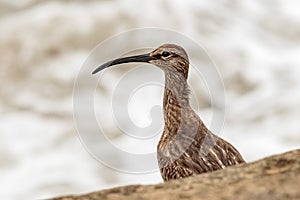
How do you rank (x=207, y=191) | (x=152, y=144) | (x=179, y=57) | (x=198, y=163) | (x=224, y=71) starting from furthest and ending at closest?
(x=224, y=71) → (x=152, y=144) → (x=179, y=57) → (x=198, y=163) → (x=207, y=191)

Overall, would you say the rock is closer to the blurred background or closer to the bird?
the bird

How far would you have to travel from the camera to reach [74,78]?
49.1ft

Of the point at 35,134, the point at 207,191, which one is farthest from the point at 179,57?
the point at 35,134

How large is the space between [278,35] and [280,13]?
0.75m

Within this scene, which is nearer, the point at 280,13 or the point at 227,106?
the point at 227,106

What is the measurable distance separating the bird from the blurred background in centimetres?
567

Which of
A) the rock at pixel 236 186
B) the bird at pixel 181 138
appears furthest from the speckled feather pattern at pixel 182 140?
the rock at pixel 236 186

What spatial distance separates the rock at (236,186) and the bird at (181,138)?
128cm

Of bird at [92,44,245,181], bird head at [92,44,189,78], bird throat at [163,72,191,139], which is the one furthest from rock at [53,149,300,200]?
bird head at [92,44,189,78]

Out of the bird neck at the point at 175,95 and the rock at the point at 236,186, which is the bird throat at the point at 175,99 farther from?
the rock at the point at 236,186

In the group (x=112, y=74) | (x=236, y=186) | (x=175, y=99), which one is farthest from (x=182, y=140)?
(x=112, y=74)

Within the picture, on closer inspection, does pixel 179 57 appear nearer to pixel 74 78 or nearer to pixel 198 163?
pixel 198 163

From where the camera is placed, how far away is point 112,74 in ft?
48.6

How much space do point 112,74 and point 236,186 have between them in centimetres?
1132
